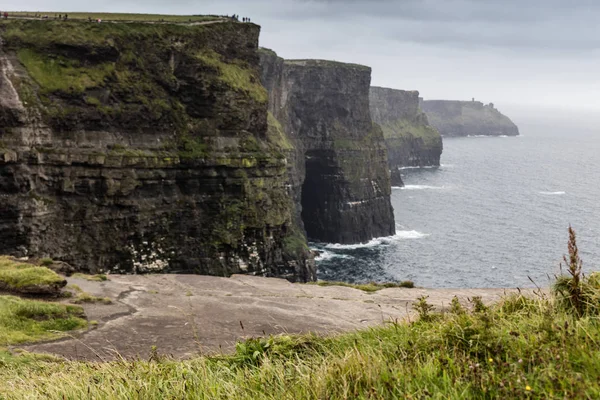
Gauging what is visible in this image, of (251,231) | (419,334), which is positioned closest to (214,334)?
(419,334)

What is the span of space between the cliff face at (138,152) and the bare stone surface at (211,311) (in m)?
24.1

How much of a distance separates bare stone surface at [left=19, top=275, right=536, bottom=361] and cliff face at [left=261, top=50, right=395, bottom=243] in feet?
277

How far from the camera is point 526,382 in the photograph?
594cm

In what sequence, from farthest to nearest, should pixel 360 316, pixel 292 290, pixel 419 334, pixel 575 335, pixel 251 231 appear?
pixel 251 231 → pixel 292 290 → pixel 360 316 → pixel 419 334 → pixel 575 335

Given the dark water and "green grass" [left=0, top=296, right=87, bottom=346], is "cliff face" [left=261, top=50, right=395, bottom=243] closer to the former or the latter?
the dark water

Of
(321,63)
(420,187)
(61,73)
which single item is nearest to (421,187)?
(420,187)

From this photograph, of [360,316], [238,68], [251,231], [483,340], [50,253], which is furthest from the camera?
[238,68]

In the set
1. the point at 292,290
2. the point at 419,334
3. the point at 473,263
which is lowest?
the point at 473,263

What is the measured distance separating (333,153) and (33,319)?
10385 cm

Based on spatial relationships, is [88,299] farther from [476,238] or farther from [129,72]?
[476,238]

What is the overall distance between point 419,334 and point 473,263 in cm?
8832

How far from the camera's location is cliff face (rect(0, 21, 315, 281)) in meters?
48.6

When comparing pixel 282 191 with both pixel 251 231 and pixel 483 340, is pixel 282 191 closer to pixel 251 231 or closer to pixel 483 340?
pixel 251 231

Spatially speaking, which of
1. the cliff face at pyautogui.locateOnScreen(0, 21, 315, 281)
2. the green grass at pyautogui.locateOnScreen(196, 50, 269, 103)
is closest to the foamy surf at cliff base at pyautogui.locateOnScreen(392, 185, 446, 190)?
the cliff face at pyautogui.locateOnScreen(0, 21, 315, 281)
